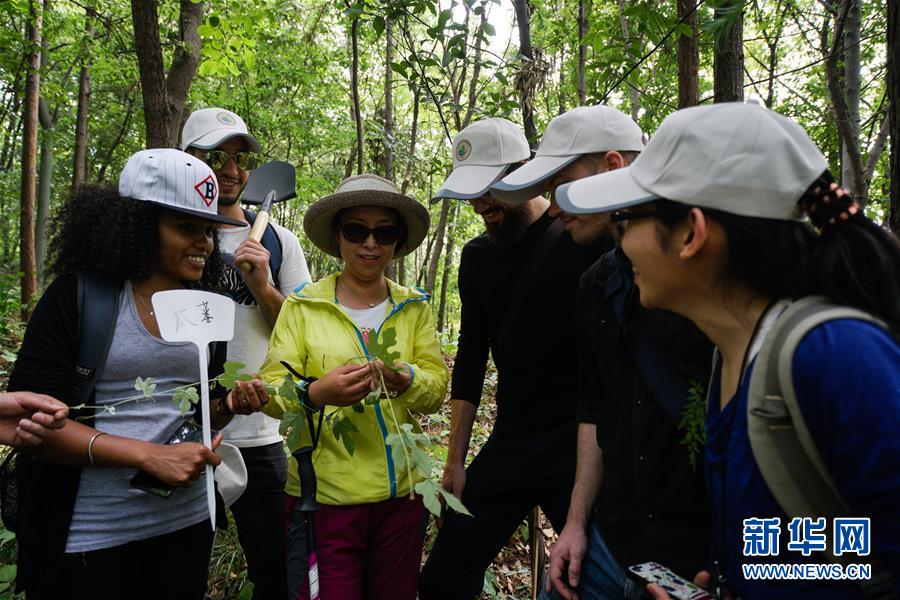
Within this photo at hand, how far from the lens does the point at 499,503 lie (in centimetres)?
271

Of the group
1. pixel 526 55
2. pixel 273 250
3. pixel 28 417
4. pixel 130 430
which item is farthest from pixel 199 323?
pixel 526 55

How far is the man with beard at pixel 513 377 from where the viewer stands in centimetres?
265

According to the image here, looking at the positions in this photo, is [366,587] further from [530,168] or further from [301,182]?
[301,182]

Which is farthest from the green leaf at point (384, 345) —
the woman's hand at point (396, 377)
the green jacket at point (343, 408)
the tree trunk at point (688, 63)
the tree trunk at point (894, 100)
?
the tree trunk at point (688, 63)

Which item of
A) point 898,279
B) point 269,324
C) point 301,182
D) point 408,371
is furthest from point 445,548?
point 301,182

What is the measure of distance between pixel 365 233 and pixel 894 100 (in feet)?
6.95

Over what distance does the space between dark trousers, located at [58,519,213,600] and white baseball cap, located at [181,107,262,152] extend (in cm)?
199

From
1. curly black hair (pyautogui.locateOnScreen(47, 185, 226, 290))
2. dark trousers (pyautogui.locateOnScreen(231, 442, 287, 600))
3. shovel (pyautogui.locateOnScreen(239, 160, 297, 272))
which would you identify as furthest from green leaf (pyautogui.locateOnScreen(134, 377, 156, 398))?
shovel (pyautogui.locateOnScreen(239, 160, 297, 272))

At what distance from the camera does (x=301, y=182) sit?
44.3 ft

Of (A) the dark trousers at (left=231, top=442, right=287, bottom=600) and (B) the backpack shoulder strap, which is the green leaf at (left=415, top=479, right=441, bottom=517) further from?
(A) the dark trousers at (left=231, top=442, right=287, bottom=600)

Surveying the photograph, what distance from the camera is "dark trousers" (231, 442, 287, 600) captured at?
2857mm

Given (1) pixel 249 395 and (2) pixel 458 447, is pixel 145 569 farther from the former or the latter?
(2) pixel 458 447

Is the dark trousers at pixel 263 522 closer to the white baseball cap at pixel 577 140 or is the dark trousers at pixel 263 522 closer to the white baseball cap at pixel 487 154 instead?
the white baseball cap at pixel 487 154

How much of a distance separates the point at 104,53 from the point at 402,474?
10509mm
